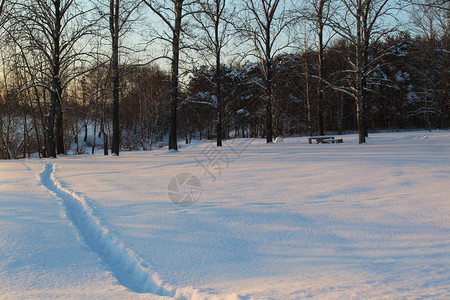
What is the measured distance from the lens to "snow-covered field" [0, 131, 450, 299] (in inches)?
117

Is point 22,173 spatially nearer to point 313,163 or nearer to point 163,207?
point 163,207

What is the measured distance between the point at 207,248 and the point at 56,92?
1716cm

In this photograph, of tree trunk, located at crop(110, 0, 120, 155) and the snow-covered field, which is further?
tree trunk, located at crop(110, 0, 120, 155)

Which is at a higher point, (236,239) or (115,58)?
(115,58)

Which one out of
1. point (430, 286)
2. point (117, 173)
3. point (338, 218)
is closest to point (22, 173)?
point (117, 173)

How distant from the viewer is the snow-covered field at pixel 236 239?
2.96 m

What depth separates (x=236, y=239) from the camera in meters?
4.18

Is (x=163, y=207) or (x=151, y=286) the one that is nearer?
(x=151, y=286)

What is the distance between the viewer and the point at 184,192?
7113 mm

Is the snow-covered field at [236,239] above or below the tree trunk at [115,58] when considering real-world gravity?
below

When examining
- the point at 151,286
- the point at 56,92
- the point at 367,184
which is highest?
the point at 56,92

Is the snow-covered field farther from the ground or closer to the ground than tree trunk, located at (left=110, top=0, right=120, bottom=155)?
closer to the ground

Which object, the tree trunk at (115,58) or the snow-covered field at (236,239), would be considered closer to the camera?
the snow-covered field at (236,239)

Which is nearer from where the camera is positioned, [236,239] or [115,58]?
[236,239]
